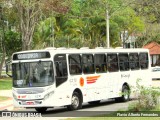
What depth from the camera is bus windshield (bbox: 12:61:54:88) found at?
21.6 m

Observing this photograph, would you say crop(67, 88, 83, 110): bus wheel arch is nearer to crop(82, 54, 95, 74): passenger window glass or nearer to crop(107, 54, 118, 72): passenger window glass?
crop(82, 54, 95, 74): passenger window glass

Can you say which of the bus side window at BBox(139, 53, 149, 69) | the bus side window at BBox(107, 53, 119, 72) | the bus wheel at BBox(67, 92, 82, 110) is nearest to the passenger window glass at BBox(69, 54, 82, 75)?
the bus wheel at BBox(67, 92, 82, 110)

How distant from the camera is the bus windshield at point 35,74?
21609 millimetres

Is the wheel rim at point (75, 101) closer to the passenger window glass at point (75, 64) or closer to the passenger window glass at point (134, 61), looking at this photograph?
the passenger window glass at point (75, 64)

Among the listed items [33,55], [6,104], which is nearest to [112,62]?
[33,55]

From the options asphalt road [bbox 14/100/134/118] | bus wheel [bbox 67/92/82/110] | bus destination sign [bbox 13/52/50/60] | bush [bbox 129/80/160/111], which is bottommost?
asphalt road [bbox 14/100/134/118]

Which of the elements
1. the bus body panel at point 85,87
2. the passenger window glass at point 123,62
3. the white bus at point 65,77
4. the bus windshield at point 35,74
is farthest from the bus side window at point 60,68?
the passenger window glass at point 123,62

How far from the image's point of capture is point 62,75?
22.3 metres

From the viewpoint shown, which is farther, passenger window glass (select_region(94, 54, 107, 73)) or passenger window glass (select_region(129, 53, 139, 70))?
passenger window glass (select_region(129, 53, 139, 70))

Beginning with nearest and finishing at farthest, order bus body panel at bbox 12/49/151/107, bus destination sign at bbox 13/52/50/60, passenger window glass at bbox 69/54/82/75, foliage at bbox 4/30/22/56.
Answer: bus body panel at bbox 12/49/151/107
bus destination sign at bbox 13/52/50/60
passenger window glass at bbox 69/54/82/75
foliage at bbox 4/30/22/56

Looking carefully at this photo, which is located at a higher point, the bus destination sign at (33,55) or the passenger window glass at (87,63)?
the bus destination sign at (33,55)

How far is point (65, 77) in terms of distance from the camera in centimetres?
2242

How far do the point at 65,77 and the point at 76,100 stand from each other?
136 centimetres

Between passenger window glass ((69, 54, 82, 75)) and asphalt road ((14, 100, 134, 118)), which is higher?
passenger window glass ((69, 54, 82, 75))
